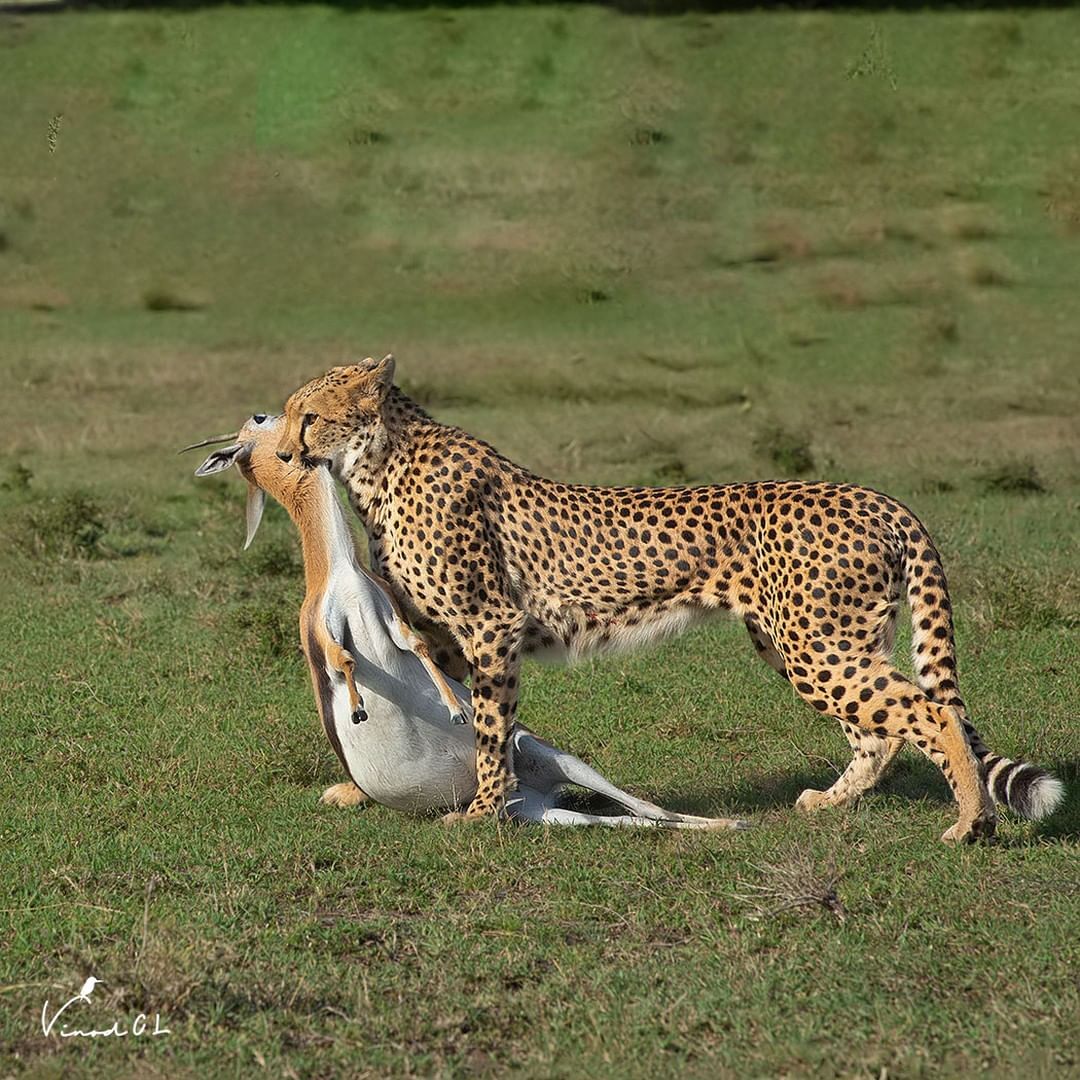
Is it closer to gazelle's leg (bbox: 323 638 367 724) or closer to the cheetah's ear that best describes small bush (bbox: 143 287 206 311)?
the cheetah's ear

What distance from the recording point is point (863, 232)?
1827cm

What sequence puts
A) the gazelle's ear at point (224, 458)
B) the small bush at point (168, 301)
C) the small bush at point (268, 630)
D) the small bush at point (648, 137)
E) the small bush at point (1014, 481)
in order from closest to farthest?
the gazelle's ear at point (224, 458)
the small bush at point (268, 630)
the small bush at point (1014, 481)
the small bush at point (168, 301)
the small bush at point (648, 137)

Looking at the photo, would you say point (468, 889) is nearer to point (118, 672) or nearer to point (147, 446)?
point (118, 672)

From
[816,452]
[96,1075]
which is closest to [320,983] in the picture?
[96,1075]

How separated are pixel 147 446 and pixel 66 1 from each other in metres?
8.87

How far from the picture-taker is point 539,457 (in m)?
13.5

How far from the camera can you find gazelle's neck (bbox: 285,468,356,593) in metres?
6.36

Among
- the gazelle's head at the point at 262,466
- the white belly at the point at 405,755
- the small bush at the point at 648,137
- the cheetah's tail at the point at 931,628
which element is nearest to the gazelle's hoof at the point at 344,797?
the white belly at the point at 405,755

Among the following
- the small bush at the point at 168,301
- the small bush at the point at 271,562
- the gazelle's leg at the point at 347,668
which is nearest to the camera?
the gazelle's leg at the point at 347,668


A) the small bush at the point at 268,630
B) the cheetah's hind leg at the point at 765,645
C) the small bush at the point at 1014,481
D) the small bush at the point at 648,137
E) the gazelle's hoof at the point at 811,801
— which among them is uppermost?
the cheetah's hind leg at the point at 765,645

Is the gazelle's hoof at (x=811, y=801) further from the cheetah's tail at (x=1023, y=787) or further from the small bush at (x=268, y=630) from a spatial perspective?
the small bush at (x=268, y=630)

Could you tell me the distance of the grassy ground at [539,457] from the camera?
4926 millimetres

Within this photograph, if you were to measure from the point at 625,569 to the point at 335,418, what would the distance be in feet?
3.58

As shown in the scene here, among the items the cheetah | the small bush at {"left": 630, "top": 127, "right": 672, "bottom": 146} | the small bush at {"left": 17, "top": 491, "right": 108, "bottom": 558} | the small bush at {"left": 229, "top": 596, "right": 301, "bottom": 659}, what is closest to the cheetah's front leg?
the cheetah
